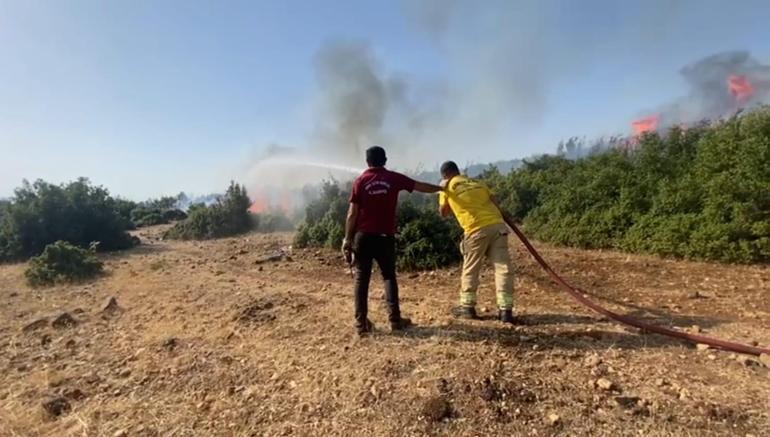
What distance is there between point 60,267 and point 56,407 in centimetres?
772

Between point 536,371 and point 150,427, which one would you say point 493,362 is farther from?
point 150,427

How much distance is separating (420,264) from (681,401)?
517cm

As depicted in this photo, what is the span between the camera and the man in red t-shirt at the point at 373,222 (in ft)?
13.9

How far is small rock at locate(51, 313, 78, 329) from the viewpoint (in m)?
6.37

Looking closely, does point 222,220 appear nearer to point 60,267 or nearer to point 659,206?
point 60,267

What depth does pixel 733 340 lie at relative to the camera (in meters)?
4.02

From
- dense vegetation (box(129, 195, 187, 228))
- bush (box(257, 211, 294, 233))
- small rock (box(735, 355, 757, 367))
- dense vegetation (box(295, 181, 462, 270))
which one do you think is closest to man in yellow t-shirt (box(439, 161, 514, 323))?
small rock (box(735, 355, 757, 367))

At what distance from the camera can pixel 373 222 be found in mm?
4254

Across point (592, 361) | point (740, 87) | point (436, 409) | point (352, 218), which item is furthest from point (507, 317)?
point (740, 87)

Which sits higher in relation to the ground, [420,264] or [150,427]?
[420,264]

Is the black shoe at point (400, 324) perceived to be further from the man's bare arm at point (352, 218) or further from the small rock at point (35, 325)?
the small rock at point (35, 325)

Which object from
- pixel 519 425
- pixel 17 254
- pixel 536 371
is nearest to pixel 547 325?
pixel 536 371

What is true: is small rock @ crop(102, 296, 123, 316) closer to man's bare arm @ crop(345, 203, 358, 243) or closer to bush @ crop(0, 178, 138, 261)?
man's bare arm @ crop(345, 203, 358, 243)

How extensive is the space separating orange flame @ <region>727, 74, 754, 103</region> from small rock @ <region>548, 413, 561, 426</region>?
33366 millimetres
